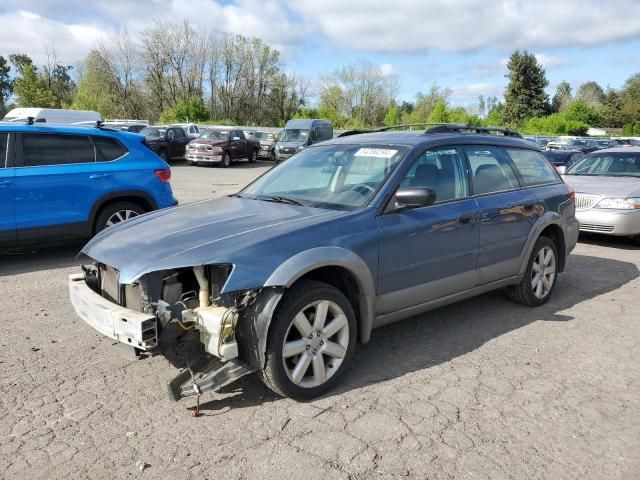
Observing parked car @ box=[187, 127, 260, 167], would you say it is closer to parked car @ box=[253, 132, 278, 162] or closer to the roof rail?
parked car @ box=[253, 132, 278, 162]

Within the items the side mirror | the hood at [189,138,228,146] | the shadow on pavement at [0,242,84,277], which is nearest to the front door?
the side mirror

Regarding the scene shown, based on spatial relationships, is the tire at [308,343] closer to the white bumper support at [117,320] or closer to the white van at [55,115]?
the white bumper support at [117,320]

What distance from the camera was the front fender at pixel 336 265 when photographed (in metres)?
3.39

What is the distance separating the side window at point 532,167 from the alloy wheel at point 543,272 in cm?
73

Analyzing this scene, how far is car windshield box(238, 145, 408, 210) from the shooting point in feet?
14.0

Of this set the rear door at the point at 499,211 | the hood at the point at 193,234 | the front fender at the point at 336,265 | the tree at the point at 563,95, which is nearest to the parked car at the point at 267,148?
the rear door at the point at 499,211

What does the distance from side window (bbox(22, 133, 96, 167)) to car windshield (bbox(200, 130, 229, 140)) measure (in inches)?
749

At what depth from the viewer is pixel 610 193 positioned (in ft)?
28.9

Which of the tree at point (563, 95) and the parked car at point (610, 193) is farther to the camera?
the tree at point (563, 95)

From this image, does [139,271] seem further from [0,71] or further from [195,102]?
[0,71]

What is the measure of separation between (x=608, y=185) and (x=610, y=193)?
1.39ft

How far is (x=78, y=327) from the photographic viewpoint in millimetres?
4848

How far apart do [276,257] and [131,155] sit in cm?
489

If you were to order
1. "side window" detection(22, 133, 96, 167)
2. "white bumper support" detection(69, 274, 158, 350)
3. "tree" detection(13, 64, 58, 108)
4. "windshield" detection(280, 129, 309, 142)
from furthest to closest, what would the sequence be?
"tree" detection(13, 64, 58, 108) < "windshield" detection(280, 129, 309, 142) < "side window" detection(22, 133, 96, 167) < "white bumper support" detection(69, 274, 158, 350)
